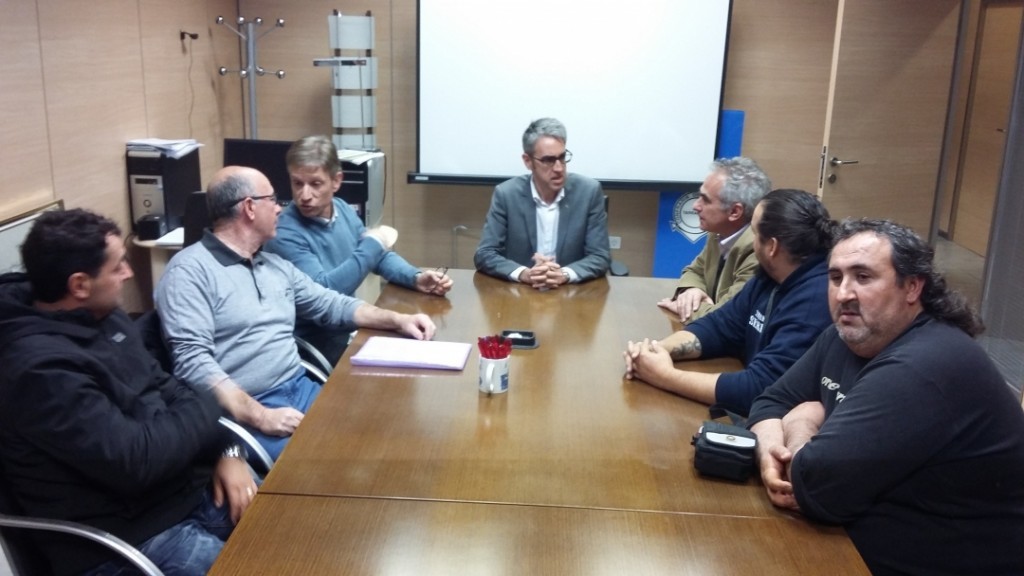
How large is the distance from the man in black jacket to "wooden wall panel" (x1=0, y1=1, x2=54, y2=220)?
147 cm

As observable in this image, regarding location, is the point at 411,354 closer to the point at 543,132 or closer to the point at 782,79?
the point at 543,132

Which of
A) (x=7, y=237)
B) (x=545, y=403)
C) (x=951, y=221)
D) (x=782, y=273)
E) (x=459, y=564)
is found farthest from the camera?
(x=951, y=221)

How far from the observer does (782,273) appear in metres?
2.38

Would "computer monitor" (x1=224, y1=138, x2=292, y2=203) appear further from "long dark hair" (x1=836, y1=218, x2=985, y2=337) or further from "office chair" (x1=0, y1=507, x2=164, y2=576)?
"long dark hair" (x1=836, y1=218, x2=985, y2=337)

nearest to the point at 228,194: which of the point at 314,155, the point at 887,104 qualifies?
the point at 314,155

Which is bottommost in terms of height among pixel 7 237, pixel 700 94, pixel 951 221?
pixel 951 221

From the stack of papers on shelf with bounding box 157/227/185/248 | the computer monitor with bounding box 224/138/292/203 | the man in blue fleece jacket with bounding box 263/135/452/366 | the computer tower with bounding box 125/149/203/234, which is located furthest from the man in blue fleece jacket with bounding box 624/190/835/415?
the computer tower with bounding box 125/149/203/234

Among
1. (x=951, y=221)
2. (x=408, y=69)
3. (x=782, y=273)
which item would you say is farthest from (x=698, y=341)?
(x=951, y=221)

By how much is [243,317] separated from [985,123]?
6711mm

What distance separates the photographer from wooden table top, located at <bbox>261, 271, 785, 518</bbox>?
172cm

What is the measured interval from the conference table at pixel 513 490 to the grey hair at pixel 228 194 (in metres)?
0.64

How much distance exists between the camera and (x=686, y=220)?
5.49 metres

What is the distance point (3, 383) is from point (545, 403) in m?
1.20

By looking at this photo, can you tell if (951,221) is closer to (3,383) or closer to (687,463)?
(687,463)
